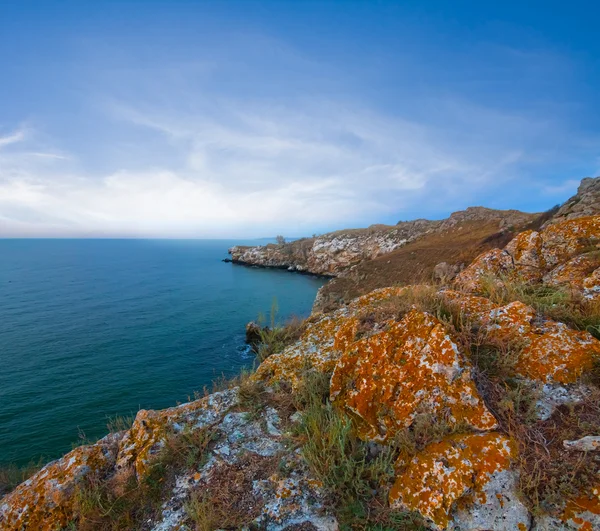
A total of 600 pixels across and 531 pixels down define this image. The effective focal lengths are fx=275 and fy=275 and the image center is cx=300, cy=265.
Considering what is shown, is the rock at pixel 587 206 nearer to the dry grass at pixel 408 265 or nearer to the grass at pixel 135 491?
the dry grass at pixel 408 265

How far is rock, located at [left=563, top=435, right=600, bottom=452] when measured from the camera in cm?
253

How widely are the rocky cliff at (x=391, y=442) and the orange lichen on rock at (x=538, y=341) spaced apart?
0.05 ft

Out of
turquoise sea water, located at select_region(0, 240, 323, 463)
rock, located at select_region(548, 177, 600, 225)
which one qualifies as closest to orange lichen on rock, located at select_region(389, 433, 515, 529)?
turquoise sea water, located at select_region(0, 240, 323, 463)

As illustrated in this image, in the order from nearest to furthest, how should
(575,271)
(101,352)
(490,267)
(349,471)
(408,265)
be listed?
(349,471), (575,271), (490,267), (101,352), (408,265)

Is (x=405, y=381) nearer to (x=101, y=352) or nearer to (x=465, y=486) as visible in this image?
(x=465, y=486)

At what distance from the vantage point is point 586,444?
2.59 meters

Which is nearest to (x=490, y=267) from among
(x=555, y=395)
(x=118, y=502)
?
(x=555, y=395)

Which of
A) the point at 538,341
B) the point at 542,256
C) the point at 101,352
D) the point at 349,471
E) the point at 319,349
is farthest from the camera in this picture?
the point at 101,352

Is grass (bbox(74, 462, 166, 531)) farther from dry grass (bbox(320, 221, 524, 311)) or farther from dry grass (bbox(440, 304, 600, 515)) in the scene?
dry grass (bbox(320, 221, 524, 311))

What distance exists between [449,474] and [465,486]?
0.15 meters

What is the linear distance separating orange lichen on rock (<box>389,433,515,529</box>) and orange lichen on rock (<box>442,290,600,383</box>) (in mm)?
1144

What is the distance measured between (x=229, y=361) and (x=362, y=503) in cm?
2099

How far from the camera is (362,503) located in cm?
287

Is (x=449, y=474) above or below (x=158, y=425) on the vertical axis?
above
